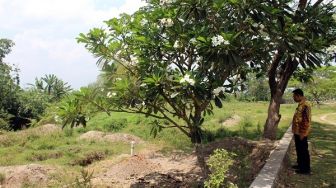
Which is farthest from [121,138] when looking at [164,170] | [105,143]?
[164,170]

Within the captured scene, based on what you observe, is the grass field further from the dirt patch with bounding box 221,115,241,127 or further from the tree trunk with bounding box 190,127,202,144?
the tree trunk with bounding box 190,127,202,144

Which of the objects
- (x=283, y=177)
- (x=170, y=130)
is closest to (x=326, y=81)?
(x=170, y=130)

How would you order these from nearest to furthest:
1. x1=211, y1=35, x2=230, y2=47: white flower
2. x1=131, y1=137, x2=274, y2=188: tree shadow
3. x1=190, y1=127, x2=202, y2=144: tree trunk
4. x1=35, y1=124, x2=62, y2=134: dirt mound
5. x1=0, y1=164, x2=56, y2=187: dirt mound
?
x1=211, y1=35, x2=230, y2=47: white flower < x1=190, y1=127, x2=202, y2=144: tree trunk < x1=131, y1=137, x2=274, y2=188: tree shadow < x1=0, y1=164, x2=56, y2=187: dirt mound < x1=35, y1=124, x2=62, y2=134: dirt mound

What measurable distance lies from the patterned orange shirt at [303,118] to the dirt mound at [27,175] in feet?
23.9

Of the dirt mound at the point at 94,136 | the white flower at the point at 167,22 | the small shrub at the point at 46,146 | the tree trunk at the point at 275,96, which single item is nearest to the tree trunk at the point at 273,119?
the tree trunk at the point at 275,96

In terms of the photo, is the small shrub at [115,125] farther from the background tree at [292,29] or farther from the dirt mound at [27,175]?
the background tree at [292,29]

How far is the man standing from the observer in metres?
7.14

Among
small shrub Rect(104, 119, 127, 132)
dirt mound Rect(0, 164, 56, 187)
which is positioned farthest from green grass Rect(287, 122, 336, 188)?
small shrub Rect(104, 119, 127, 132)

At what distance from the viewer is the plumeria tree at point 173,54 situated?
5634 millimetres

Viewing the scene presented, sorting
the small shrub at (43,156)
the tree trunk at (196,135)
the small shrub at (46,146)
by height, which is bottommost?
the small shrub at (43,156)

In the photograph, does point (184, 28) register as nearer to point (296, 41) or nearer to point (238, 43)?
point (238, 43)

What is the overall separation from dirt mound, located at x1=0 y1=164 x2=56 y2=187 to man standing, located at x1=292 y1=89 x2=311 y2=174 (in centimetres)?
717

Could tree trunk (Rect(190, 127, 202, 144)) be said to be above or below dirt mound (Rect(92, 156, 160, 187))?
above

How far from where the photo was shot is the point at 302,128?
7.19 m
